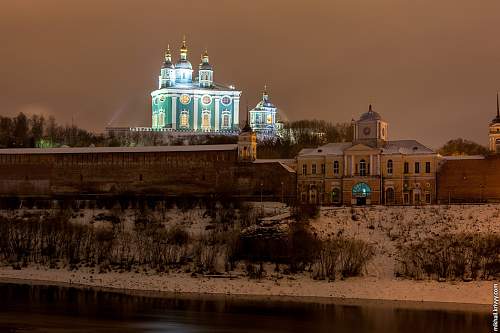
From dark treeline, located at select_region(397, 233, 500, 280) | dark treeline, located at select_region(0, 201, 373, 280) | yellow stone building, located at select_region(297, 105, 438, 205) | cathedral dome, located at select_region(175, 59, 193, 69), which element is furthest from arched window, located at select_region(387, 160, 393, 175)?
cathedral dome, located at select_region(175, 59, 193, 69)

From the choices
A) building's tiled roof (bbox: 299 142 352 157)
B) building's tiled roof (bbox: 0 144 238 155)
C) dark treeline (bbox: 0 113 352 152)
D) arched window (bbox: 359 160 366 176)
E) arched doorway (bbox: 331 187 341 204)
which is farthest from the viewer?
dark treeline (bbox: 0 113 352 152)

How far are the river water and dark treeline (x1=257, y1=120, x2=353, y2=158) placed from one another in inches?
1254

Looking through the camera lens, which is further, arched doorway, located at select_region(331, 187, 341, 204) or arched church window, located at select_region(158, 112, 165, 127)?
arched church window, located at select_region(158, 112, 165, 127)

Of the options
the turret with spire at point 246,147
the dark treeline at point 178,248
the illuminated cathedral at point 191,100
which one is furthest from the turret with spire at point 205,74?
the dark treeline at point 178,248

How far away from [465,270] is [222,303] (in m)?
8.02

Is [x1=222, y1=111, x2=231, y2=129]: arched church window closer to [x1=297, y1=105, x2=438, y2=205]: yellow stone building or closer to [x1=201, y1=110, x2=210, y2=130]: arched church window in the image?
[x1=201, y1=110, x2=210, y2=130]: arched church window

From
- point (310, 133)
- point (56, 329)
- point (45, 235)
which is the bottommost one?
point (56, 329)

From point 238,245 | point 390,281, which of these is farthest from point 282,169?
point 390,281

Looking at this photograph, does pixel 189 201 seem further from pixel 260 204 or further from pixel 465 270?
pixel 465 270

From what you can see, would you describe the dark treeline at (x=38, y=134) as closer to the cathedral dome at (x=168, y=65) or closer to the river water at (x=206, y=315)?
the cathedral dome at (x=168, y=65)

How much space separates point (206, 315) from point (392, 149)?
78.7ft

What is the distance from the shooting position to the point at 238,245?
31609 millimetres

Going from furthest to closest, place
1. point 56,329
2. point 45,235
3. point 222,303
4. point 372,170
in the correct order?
point 372,170 < point 45,235 < point 222,303 < point 56,329

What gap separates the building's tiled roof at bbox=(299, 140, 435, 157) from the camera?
45188 mm
